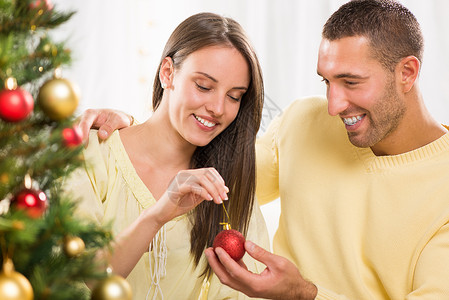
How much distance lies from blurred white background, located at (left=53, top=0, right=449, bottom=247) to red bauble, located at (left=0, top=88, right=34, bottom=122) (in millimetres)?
2548

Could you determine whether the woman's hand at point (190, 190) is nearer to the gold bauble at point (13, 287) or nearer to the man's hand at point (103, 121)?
the man's hand at point (103, 121)

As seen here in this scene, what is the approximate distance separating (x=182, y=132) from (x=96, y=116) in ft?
0.90

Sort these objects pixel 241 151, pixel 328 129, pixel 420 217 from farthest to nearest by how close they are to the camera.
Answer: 1. pixel 328 129
2. pixel 241 151
3. pixel 420 217

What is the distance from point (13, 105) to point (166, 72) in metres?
1.09

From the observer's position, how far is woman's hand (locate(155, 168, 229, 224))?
1279 mm

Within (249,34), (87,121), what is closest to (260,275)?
(87,121)

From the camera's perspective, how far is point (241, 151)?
5.62 feet

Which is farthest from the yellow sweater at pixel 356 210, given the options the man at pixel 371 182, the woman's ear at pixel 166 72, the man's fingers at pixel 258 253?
the woman's ear at pixel 166 72

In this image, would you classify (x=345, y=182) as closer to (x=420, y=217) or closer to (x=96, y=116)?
(x=420, y=217)

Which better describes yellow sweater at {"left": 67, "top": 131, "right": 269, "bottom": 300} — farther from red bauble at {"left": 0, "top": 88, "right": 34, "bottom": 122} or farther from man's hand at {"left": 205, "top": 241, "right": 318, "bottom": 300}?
red bauble at {"left": 0, "top": 88, "right": 34, "bottom": 122}

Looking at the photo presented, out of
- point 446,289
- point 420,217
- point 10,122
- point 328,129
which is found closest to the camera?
point 10,122

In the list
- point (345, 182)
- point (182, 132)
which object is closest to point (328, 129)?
point (345, 182)

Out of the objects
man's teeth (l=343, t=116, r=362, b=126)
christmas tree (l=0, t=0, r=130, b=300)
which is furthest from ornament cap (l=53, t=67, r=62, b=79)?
man's teeth (l=343, t=116, r=362, b=126)

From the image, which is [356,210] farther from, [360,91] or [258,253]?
[258,253]
